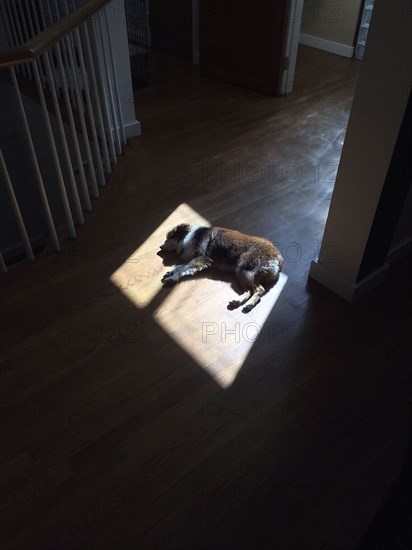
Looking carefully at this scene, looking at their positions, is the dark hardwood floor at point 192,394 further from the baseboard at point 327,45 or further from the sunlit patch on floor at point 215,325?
the baseboard at point 327,45

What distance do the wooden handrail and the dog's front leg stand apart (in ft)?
3.67

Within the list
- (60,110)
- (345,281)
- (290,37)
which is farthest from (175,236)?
(290,37)

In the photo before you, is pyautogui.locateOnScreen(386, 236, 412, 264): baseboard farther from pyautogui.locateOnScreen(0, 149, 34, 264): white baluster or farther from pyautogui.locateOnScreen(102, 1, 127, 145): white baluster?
pyautogui.locateOnScreen(102, 1, 127, 145): white baluster

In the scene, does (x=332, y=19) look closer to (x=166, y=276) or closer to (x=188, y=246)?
(x=188, y=246)

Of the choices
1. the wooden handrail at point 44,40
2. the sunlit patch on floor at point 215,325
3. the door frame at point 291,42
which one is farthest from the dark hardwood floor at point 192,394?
the door frame at point 291,42

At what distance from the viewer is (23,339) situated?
1.95m

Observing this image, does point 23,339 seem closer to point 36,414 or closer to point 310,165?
point 36,414

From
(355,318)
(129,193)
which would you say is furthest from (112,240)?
(355,318)

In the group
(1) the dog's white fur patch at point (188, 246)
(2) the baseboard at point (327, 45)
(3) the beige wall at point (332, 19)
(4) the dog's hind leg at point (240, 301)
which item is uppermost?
(3) the beige wall at point (332, 19)

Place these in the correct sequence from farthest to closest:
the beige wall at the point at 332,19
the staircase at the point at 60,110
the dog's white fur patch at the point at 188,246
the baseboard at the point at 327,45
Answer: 1. the baseboard at the point at 327,45
2. the beige wall at the point at 332,19
3. the dog's white fur patch at the point at 188,246
4. the staircase at the point at 60,110

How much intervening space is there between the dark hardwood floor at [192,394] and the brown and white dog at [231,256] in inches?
2.7

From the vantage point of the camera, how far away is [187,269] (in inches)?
87.7

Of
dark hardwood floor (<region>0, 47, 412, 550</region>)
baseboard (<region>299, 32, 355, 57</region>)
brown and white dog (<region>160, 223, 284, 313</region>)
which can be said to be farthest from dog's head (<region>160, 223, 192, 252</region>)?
baseboard (<region>299, 32, 355, 57</region>)

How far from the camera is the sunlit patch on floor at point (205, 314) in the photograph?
6.18 feet
